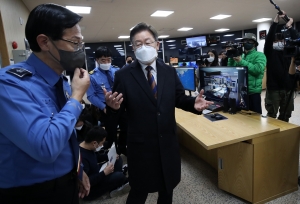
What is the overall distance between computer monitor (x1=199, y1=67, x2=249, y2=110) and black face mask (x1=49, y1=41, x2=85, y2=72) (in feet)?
4.70

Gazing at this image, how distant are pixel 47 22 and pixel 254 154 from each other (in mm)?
1592

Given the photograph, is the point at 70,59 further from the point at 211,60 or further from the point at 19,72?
the point at 211,60

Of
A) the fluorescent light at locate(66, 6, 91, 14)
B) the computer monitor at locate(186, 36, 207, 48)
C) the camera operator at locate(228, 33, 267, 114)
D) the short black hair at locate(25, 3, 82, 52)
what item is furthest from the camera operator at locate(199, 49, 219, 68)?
the computer monitor at locate(186, 36, 207, 48)

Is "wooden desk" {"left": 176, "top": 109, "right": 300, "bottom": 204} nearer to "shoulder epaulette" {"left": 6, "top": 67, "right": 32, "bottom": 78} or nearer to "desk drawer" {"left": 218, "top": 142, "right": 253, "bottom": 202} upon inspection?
"desk drawer" {"left": 218, "top": 142, "right": 253, "bottom": 202}

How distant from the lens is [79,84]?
74 cm

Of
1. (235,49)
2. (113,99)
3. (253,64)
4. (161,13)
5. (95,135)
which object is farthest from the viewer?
(161,13)

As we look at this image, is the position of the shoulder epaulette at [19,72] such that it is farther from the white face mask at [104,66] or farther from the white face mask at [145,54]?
the white face mask at [104,66]

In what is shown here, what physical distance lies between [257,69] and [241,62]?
0.68 ft

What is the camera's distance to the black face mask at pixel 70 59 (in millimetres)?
769

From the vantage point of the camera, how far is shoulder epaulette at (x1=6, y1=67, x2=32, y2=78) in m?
0.65

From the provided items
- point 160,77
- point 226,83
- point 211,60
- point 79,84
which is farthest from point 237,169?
point 211,60

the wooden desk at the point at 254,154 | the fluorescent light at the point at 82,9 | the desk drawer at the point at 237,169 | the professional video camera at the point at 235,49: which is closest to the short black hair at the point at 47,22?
the wooden desk at the point at 254,154

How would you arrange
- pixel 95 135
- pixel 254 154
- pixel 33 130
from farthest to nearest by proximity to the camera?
pixel 95 135 < pixel 254 154 < pixel 33 130

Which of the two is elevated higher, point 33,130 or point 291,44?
point 291,44
